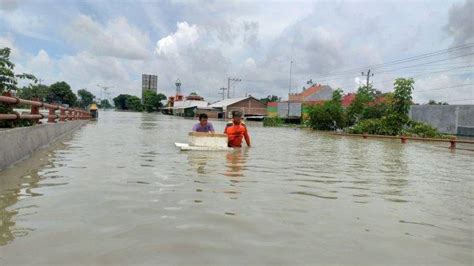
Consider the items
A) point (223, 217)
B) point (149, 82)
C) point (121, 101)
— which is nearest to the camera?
point (223, 217)

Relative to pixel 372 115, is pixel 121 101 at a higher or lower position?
higher

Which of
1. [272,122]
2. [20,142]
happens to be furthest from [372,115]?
[20,142]

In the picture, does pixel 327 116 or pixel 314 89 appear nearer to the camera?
pixel 327 116

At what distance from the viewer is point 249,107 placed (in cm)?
7769

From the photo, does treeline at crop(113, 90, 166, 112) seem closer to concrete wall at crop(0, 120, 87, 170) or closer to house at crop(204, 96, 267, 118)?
house at crop(204, 96, 267, 118)

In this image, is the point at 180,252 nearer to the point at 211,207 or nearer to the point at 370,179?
the point at 211,207

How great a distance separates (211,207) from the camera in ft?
14.4

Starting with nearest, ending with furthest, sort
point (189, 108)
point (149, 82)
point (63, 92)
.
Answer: point (189, 108)
point (63, 92)
point (149, 82)

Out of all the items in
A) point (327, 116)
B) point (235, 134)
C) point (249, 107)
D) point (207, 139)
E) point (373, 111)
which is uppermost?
point (249, 107)

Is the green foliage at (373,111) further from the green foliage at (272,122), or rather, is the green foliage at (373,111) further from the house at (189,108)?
the house at (189,108)

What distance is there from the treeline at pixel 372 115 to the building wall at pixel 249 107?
114 ft

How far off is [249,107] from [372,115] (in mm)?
41112

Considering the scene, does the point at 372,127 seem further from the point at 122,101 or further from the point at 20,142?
the point at 122,101

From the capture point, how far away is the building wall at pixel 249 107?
251 ft
